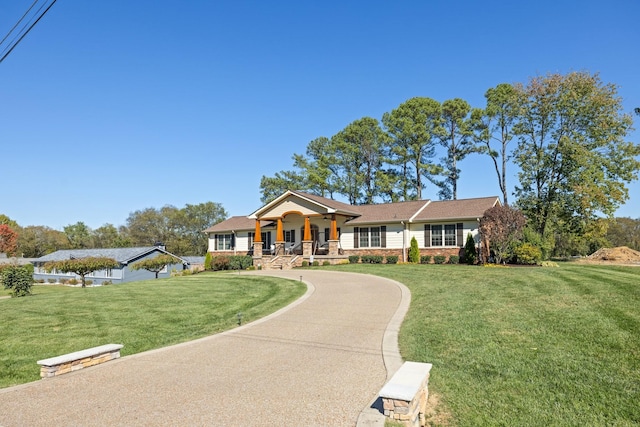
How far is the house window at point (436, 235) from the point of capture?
26172 mm

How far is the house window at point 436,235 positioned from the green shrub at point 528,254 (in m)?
5.39

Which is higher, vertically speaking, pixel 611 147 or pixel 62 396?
pixel 611 147

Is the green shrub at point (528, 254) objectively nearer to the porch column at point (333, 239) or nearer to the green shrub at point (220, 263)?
the porch column at point (333, 239)

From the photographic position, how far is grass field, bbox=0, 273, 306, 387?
8.23 metres

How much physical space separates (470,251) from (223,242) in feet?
71.4

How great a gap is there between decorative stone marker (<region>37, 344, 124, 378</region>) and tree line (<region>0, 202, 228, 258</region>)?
62066mm

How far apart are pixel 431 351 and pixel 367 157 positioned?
39.3 m

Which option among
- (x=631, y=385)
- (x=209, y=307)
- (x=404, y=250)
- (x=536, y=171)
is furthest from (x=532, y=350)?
(x=536, y=171)

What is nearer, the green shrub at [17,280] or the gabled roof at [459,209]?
the green shrub at [17,280]

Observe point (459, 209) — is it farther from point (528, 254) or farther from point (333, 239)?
point (333, 239)

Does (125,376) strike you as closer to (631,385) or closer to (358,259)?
(631,385)

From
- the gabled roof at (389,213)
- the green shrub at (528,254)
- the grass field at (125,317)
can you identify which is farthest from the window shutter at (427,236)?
the grass field at (125,317)

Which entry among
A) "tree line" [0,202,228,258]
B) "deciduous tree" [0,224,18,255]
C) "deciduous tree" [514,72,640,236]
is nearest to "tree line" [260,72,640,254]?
"deciduous tree" [514,72,640,236]

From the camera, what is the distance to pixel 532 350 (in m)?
6.80
